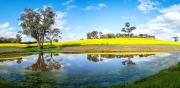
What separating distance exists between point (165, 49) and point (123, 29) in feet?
275

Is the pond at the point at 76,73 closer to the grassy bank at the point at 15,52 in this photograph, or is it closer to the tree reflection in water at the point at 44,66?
the tree reflection in water at the point at 44,66

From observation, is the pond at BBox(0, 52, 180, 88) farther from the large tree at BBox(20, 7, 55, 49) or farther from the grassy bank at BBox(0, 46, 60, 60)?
the large tree at BBox(20, 7, 55, 49)

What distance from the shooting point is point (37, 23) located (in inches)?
4166

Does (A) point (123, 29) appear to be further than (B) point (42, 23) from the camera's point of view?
Yes

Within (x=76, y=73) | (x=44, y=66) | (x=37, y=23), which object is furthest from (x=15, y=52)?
(x=76, y=73)

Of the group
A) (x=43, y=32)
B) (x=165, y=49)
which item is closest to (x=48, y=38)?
(x=43, y=32)

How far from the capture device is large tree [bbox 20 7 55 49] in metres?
105

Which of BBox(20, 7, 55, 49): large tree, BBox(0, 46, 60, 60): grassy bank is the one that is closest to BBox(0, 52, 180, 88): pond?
BBox(0, 46, 60, 60): grassy bank

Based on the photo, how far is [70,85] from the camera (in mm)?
25172

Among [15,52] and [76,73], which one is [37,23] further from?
[76,73]

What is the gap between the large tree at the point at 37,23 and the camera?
104556mm

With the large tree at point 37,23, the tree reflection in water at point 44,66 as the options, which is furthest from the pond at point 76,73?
the large tree at point 37,23

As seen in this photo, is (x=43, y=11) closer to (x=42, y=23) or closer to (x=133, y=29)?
(x=42, y=23)

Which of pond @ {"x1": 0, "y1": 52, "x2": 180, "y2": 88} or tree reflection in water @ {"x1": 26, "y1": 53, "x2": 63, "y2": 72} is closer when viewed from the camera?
pond @ {"x1": 0, "y1": 52, "x2": 180, "y2": 88}
